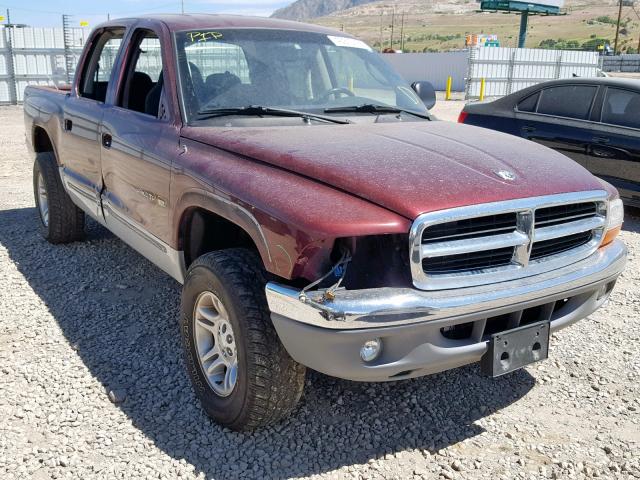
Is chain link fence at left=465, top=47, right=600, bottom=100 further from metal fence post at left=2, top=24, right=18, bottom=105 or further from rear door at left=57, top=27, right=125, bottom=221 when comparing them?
rear door at left=57, top=27, right=125, bottom=221

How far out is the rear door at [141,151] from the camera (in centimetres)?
366

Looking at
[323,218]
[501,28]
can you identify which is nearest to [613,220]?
[323,218]

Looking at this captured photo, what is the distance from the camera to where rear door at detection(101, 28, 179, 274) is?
3656 millimetres

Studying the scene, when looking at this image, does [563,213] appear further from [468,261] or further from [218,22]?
[218,22]

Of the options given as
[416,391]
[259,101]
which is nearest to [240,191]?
[259,101]

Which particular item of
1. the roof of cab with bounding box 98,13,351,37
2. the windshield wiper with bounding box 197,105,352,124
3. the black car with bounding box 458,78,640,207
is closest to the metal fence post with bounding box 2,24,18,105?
the black car with bounding box 458,78,640,207

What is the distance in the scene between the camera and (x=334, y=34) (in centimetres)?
453

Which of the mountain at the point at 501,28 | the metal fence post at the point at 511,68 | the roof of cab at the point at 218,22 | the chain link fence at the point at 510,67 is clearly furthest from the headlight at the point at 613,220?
the mountain at the point at 501,28

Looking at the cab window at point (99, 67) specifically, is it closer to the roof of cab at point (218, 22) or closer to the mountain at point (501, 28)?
the roof of cab at point (218, 22)

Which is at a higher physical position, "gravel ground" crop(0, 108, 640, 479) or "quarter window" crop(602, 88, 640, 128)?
"quarter window" crop(602, 88, 640, 128)

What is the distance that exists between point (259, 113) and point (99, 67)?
2208mm

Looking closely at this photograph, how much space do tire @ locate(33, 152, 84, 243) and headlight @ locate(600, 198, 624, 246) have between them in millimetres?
4351

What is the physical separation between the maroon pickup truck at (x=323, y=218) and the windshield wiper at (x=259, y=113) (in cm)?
1

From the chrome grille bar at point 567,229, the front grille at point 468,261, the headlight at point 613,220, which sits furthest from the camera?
the headlight at point 613,220
